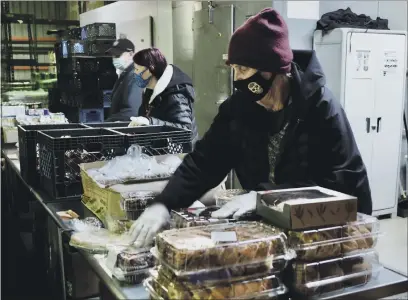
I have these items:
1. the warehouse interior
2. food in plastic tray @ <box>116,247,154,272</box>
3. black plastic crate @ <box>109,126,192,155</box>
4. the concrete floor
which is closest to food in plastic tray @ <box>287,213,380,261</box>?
food in plastic tray @ <box>116,247,154,272</box>

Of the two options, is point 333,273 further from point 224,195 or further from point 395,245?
point 395,245

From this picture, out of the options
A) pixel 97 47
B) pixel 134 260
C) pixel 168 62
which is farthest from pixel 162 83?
pixel 134 260

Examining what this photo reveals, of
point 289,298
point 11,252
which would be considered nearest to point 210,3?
point 11,252

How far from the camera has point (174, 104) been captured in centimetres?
309

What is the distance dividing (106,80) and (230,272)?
2.97m

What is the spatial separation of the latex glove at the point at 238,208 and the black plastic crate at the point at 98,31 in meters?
2.81

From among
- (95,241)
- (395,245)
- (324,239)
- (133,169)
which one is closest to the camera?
(324,239)

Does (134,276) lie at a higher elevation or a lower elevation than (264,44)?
lower

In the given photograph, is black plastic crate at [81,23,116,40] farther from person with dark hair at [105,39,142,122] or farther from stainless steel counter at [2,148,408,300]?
stainless steel counter at [2,148,408,300]

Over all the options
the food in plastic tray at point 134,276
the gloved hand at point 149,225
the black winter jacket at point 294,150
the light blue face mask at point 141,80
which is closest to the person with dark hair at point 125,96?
the light blue face mask at point 141,80

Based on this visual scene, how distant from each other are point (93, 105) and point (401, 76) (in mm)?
3001

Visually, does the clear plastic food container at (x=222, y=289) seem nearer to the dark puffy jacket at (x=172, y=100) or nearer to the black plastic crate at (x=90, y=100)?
the dark puffy jacket at (x=172, y=100)

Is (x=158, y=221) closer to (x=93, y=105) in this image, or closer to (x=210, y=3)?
(x=93, y=105)

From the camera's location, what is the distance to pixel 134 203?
1698 millimetres
